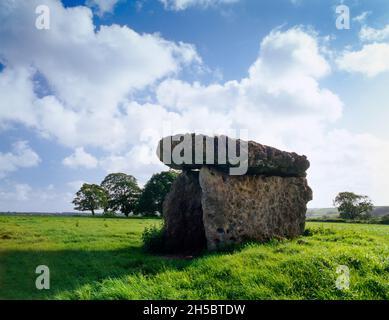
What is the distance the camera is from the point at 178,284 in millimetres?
8523

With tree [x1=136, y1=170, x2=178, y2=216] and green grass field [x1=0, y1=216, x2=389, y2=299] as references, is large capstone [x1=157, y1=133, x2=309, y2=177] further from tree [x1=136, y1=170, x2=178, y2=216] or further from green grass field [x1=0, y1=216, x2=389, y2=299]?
tree [x1=136, y1=170, x2=178, y2=216]

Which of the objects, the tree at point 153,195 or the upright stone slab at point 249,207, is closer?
→ the upright stone slab at point 249,207

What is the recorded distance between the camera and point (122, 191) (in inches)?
2547

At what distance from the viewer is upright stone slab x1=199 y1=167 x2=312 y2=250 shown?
12.5 m

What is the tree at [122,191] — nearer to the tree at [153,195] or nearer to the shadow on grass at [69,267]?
the tree at [153,195]

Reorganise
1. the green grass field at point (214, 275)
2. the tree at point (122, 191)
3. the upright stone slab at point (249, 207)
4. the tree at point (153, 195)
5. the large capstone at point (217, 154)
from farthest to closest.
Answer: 1. the tree at point (122, 191)
2. the tree at point (153, 195)
3. the large capstone at point (217, 154)
4. the upright stone slab at point (249, 207)
5. the green grass field at point (214, 275)

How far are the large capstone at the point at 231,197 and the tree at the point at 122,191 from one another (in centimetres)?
4719

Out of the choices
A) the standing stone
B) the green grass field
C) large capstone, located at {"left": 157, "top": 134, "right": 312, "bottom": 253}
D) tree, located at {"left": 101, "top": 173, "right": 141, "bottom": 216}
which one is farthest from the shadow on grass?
tree, located at {"left": 101, "top": 173, "right": 141, "bottom": 216}

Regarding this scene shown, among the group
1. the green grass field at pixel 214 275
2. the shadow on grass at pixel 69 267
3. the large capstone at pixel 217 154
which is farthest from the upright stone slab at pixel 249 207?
the shadow on grass at pixel 69 267

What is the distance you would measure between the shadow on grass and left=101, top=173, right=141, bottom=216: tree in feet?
156

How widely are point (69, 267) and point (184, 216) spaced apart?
5.35 meters

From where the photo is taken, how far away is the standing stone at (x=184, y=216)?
14320mm
